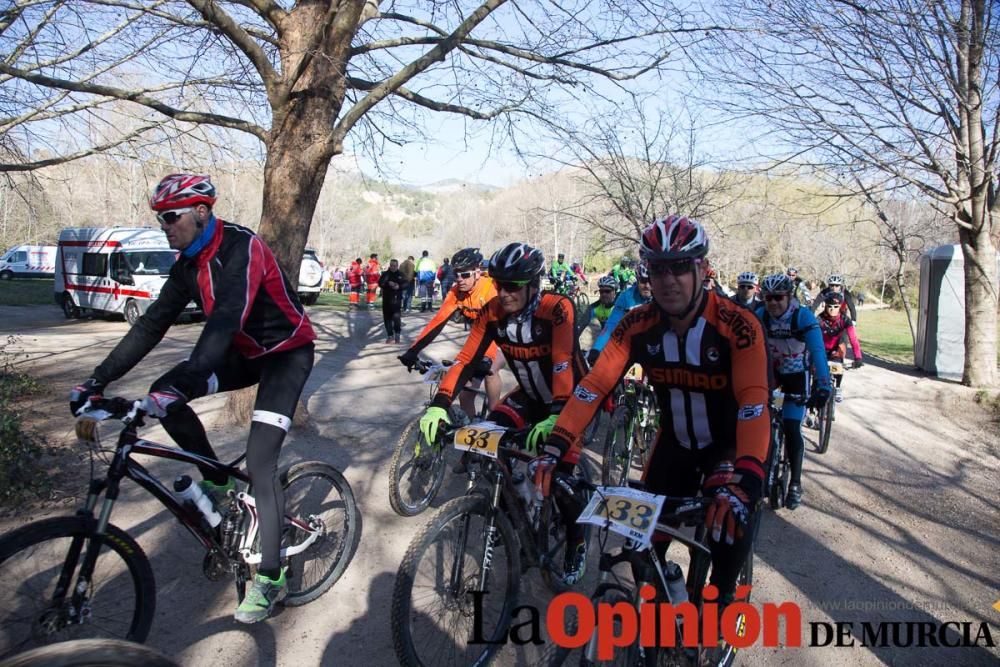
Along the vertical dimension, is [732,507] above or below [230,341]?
below

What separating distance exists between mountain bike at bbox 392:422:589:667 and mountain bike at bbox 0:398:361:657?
1.07m

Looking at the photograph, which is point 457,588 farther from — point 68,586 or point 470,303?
point 470,303

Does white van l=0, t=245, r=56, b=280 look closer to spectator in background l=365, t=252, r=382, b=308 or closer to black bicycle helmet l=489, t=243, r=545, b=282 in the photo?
spectator in background l=365, t=252, r=382, b=308

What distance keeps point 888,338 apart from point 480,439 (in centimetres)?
2880

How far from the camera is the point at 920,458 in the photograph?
29.1ft

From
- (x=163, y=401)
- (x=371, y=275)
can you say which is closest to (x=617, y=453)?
(x=163, y=401)

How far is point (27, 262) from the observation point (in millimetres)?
45219

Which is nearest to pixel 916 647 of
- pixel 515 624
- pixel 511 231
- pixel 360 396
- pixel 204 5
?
pixel 515 624

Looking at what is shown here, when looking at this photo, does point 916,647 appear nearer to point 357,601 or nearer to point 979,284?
point 357,601

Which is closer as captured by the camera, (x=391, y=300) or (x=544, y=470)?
(x=544, y=470)

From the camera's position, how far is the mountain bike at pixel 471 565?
3100 mm

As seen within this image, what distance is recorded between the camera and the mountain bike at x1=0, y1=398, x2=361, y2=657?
2.76 meters

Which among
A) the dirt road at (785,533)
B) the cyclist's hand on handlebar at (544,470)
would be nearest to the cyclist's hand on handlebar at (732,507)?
the cyclist's hand on handlebar at (544,470)

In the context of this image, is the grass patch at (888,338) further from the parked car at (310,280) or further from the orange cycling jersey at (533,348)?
the parked car at (310,280)
